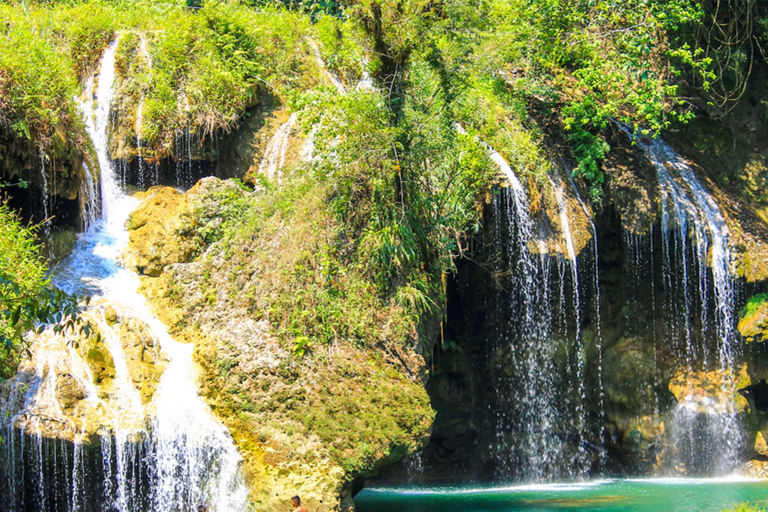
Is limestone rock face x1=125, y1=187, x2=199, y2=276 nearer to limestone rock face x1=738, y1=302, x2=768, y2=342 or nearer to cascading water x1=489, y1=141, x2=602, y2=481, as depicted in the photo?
cascading water x1=489, y1=141, x2=602, y2=481

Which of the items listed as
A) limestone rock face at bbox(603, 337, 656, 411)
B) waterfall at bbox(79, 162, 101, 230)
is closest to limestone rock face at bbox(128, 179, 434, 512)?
waterfall at bbox(79, 162, 101, 230)

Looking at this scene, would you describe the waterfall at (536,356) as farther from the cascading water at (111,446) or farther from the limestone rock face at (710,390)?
the cascading water at (111,446)

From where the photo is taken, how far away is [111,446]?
9812 millimetres

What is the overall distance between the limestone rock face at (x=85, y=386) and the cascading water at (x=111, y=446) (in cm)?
1

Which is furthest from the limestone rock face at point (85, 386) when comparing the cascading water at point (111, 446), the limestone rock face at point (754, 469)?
the limestone rock face at point (754, 469)

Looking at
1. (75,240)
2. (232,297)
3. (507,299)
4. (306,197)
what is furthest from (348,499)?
(75,240)

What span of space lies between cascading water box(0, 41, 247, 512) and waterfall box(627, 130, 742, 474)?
1034 cm

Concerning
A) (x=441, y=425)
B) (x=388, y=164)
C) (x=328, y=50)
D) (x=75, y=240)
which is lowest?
(x=441, y=425)

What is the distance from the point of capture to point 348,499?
10156mm

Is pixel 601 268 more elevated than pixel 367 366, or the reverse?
pixel 601 268

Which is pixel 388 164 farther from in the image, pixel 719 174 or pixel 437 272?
pixel 719 174

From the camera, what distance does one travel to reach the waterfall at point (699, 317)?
51.6 ft

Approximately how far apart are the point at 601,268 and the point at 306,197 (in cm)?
705

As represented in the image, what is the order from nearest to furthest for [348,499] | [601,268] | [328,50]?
[348,499] < [601,268] < [328,50]
